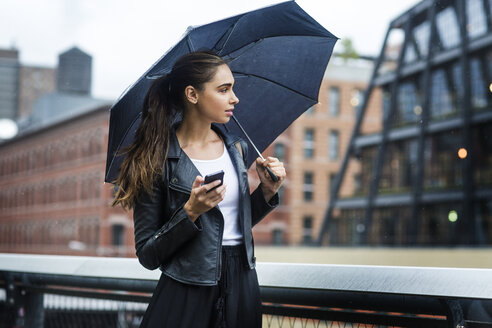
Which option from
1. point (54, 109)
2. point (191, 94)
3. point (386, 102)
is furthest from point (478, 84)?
point (54, 109)

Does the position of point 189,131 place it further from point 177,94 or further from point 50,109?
point 50,109

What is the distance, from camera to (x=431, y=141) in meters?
33.7

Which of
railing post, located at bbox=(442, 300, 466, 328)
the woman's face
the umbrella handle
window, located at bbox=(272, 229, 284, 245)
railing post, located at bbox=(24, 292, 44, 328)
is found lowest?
railing post, located at bbox=(24, 292, 44, 328)

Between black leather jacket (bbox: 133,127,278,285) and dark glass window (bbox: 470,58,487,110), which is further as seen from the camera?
dark glass window (bbox: 470,58,487,110)

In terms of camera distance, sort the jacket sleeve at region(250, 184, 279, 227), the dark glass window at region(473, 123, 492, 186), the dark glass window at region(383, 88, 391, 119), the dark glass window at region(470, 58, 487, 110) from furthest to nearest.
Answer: the dark glass window at region(383, 88, 391, 119)
the dark glass window at region(470, 58, 487, 110)
the dark glass window at region(473, 123, 492, 186)
the jacket sleeve at region(250, 184, 279, 227)

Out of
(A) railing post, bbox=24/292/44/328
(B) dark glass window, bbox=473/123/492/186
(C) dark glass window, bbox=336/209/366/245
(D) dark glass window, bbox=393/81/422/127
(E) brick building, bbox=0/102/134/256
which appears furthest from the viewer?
(E) brick building, bbox=0/102/134/256

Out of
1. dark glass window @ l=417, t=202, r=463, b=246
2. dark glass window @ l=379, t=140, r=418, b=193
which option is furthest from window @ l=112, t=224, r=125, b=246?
dark glass window @ l=417, t=202, r=463, b=246

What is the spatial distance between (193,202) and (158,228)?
198 millimetres

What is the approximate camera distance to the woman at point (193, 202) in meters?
1.81

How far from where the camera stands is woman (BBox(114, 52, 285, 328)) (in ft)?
5.93

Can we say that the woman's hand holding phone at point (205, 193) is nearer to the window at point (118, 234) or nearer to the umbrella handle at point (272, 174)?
the umbrella handle at point (272, 174)

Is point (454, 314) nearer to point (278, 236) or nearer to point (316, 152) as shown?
point (278, 236)

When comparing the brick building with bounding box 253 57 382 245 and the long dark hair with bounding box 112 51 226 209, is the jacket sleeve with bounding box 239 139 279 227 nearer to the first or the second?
the long dark hair with bounding box 112 51 226 209

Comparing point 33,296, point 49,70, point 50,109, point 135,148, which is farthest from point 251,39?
point 49,70
